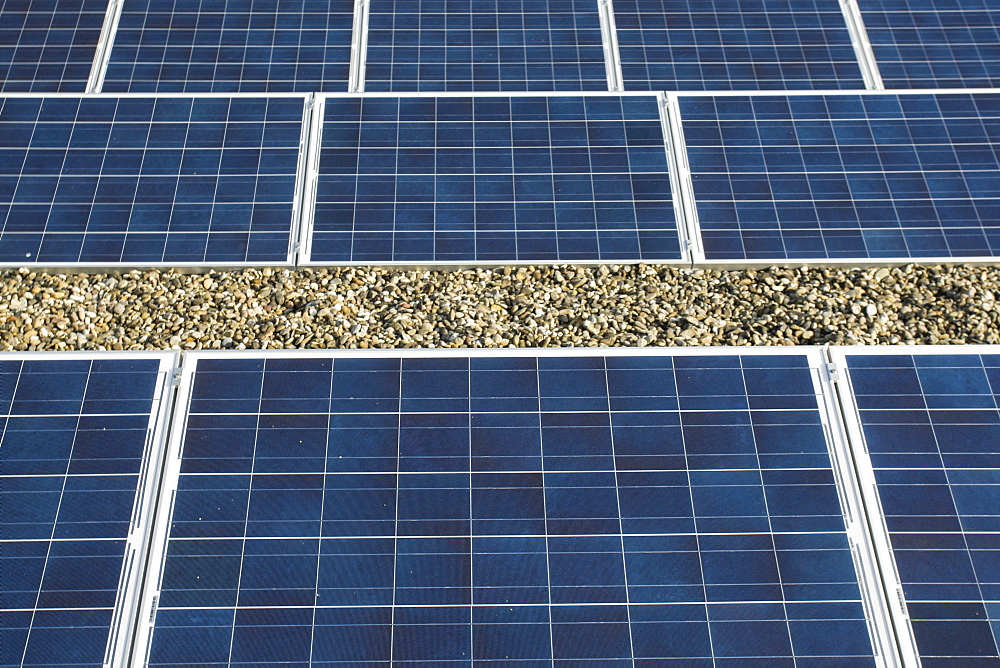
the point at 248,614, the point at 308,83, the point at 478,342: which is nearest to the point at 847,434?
the point at 478,342

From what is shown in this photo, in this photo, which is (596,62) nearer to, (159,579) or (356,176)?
(356,176)

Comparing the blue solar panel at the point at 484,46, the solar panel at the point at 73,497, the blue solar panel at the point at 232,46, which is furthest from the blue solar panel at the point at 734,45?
the solar panel at the point at 73,497

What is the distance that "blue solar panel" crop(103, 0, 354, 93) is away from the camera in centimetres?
1278

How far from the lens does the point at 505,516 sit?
747cm

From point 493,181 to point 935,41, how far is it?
8.07 metres

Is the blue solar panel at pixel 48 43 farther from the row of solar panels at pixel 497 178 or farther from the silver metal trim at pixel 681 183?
the silver metal trim at pixel 681 183

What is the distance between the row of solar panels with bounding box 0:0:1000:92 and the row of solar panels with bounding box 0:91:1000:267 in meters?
0.93

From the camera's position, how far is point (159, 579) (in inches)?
280

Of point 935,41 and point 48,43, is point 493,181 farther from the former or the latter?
point 935,41

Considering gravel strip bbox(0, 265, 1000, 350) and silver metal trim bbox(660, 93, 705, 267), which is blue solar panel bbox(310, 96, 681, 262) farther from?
gravel strip bbox(0, 265, 1000, 350)

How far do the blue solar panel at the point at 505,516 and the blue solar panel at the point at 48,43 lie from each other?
7438 mm

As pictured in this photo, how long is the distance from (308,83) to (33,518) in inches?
309

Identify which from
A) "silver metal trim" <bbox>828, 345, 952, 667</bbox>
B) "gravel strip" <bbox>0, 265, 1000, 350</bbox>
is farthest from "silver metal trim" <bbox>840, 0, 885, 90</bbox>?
"silver metal trim" <bbox>828, 345, 952, 667</bbox>

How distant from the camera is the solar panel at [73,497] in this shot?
688cm
